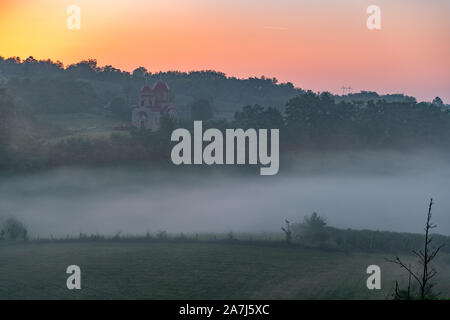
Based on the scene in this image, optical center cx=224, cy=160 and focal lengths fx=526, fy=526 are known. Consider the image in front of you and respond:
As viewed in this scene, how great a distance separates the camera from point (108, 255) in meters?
40.6

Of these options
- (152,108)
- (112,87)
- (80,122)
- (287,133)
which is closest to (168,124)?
(152,108)

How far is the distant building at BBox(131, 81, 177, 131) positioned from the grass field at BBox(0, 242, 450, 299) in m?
52.5

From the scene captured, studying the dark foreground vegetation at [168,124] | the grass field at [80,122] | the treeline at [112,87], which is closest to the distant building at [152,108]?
the dark foreground vegetation at [168,124]

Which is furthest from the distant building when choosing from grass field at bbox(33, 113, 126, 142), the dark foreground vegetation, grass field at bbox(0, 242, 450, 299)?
grass field at bbox(0, 242, 450, 299)

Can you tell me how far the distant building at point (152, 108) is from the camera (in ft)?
315

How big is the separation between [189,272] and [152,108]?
2516 inches

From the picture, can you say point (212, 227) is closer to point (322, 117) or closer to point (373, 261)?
point (373, 261)

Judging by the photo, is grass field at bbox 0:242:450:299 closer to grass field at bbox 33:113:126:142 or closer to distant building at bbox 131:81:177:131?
distant building at bbox 131:81:177:131

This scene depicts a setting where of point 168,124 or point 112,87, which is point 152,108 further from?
point 112,87

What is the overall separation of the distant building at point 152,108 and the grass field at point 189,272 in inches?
2066

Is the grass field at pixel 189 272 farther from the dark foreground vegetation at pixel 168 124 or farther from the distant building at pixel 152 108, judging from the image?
the distant building at pixel 152 108

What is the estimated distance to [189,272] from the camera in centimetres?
3562
